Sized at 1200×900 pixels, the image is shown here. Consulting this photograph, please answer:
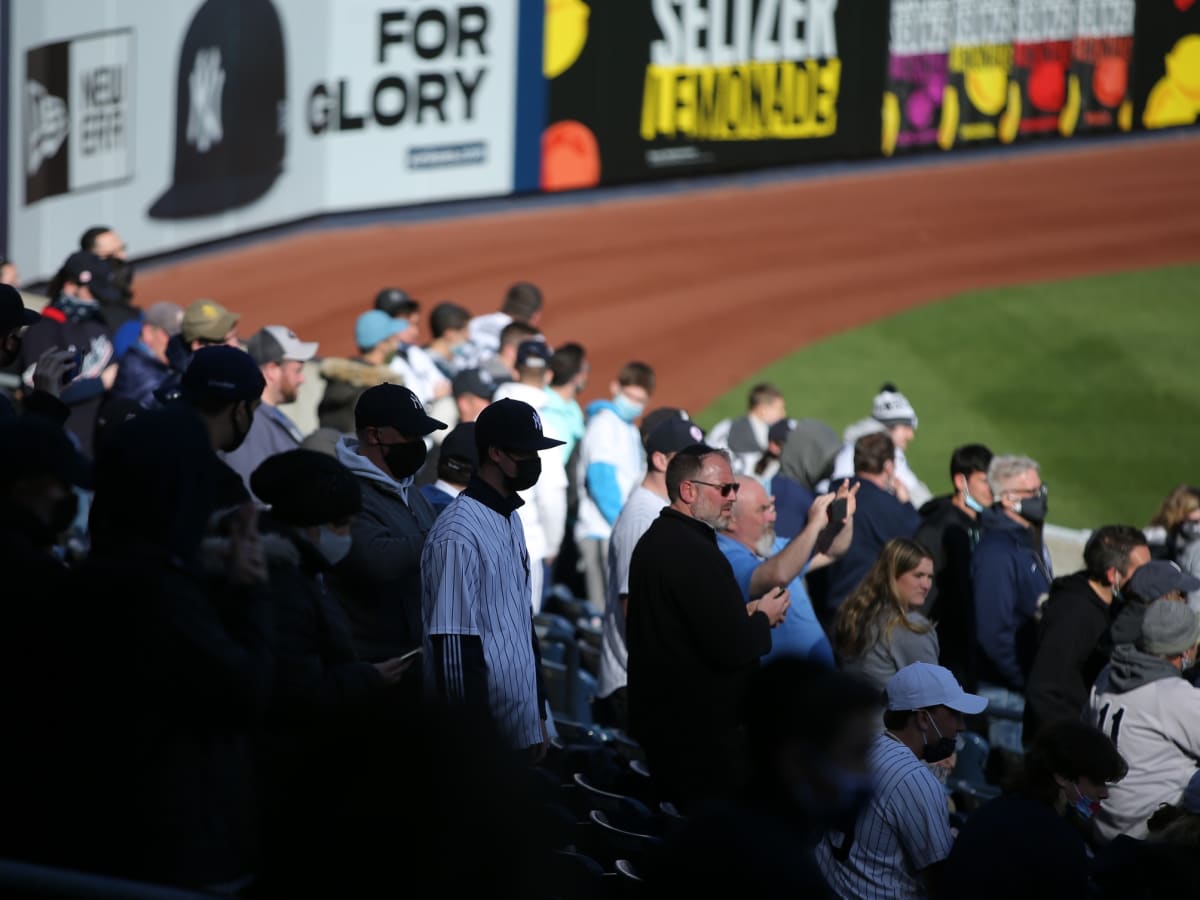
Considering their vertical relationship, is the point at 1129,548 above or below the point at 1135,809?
above

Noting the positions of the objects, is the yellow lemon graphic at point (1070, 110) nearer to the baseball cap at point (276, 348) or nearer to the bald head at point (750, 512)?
the baseball cap at point (276, 348)

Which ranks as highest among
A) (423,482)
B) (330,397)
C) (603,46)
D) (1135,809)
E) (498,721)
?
(603,46)

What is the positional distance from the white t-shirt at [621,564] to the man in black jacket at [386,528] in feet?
3.67

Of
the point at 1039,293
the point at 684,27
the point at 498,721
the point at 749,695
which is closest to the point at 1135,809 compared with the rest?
the point at 749,695

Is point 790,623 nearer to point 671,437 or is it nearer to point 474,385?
point 671,437

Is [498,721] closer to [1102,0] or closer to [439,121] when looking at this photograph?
[439,121]

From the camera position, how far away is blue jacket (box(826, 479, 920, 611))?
737 centimetres

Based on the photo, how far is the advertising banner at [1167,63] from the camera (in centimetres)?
2027

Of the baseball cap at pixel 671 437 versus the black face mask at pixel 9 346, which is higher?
the black face mask at pixel 9 346

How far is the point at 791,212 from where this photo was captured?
18922 mm

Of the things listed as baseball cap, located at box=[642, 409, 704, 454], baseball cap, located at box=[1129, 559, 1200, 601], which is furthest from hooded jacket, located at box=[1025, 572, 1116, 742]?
baseball cap, located at box=[642, 409, 704, 454]

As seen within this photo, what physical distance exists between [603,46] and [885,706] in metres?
13.8

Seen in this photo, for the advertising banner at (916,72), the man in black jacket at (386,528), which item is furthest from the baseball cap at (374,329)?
the advertising banner at (916,72)

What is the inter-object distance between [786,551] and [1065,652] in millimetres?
1531
